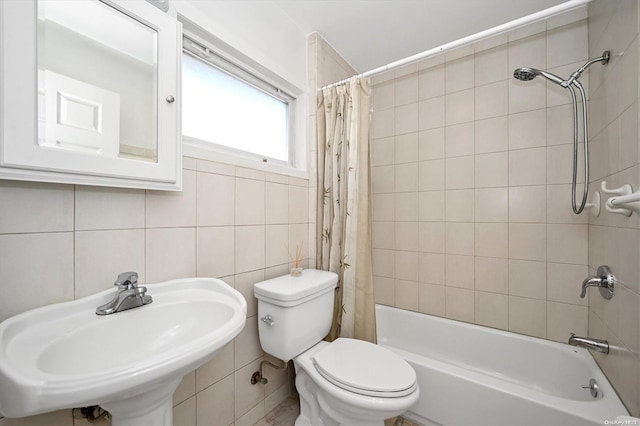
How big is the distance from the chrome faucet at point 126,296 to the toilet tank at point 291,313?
0.52 metres

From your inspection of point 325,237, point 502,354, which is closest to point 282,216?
point 325,237

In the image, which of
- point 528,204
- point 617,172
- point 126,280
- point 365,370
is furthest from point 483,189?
point 126,280

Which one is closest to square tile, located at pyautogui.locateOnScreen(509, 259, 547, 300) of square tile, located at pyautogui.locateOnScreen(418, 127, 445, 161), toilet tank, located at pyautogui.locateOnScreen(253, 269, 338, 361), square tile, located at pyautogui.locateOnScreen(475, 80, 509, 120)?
square tile, located at pyautogui.locateOnScreen(418, 127, 445, 161)

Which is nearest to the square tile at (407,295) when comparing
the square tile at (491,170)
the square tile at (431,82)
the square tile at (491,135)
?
the square tile at (491,170)

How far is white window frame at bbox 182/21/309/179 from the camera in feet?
3.95

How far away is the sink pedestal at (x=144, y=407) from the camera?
640 mm

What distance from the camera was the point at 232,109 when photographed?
4.76ft

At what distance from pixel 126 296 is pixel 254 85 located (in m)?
1.28

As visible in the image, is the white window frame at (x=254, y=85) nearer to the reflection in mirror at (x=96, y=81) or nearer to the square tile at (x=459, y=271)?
the reflection in mirror at (x=96, y=81)

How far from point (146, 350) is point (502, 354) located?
194 centimetres

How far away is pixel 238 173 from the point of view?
1.28 metres

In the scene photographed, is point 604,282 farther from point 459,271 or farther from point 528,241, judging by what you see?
→ point 459,271

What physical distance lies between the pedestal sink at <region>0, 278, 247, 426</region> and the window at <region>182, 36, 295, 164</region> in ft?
2.50

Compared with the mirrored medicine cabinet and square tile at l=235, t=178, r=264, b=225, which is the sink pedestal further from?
square tile at l=235, t=178, r=264, b=225
